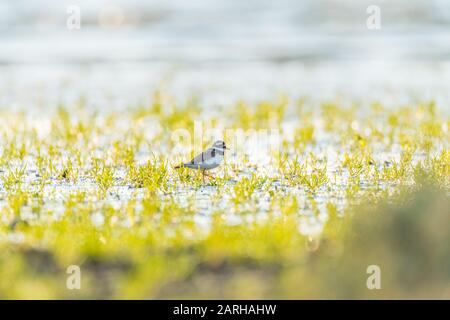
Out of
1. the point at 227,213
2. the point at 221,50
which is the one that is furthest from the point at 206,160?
the point at 221,50

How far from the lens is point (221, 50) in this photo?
2228 cm

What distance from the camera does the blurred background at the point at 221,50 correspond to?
637 inches

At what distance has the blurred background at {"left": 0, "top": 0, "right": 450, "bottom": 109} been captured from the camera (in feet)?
53.1

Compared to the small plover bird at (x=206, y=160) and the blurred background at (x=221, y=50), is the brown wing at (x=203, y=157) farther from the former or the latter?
the blurred background at (x=221, y=50)

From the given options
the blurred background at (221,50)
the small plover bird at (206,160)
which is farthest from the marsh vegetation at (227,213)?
the blurred background at (221,50)

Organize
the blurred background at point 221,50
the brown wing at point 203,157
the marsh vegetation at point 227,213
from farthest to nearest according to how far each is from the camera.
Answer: the blurred background at point 221,50, the brown wing at point 203,157, the marsh vegetation at point 227,213

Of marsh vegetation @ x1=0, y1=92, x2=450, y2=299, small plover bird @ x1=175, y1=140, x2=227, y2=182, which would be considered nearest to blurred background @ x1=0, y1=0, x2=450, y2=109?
marsh vegetation @ x1=0, y1=92, x2=450, y2=299

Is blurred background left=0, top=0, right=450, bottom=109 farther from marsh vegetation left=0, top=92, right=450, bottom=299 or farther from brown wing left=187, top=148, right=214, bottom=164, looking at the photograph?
brown wing left=187, top=148, right=214, bottom=164

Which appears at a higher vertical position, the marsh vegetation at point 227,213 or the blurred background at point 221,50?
the blurred background at point 221,50

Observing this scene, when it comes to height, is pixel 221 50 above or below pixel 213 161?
above

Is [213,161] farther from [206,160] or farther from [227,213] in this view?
[227,213]

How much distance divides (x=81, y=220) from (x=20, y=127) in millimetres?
5608
